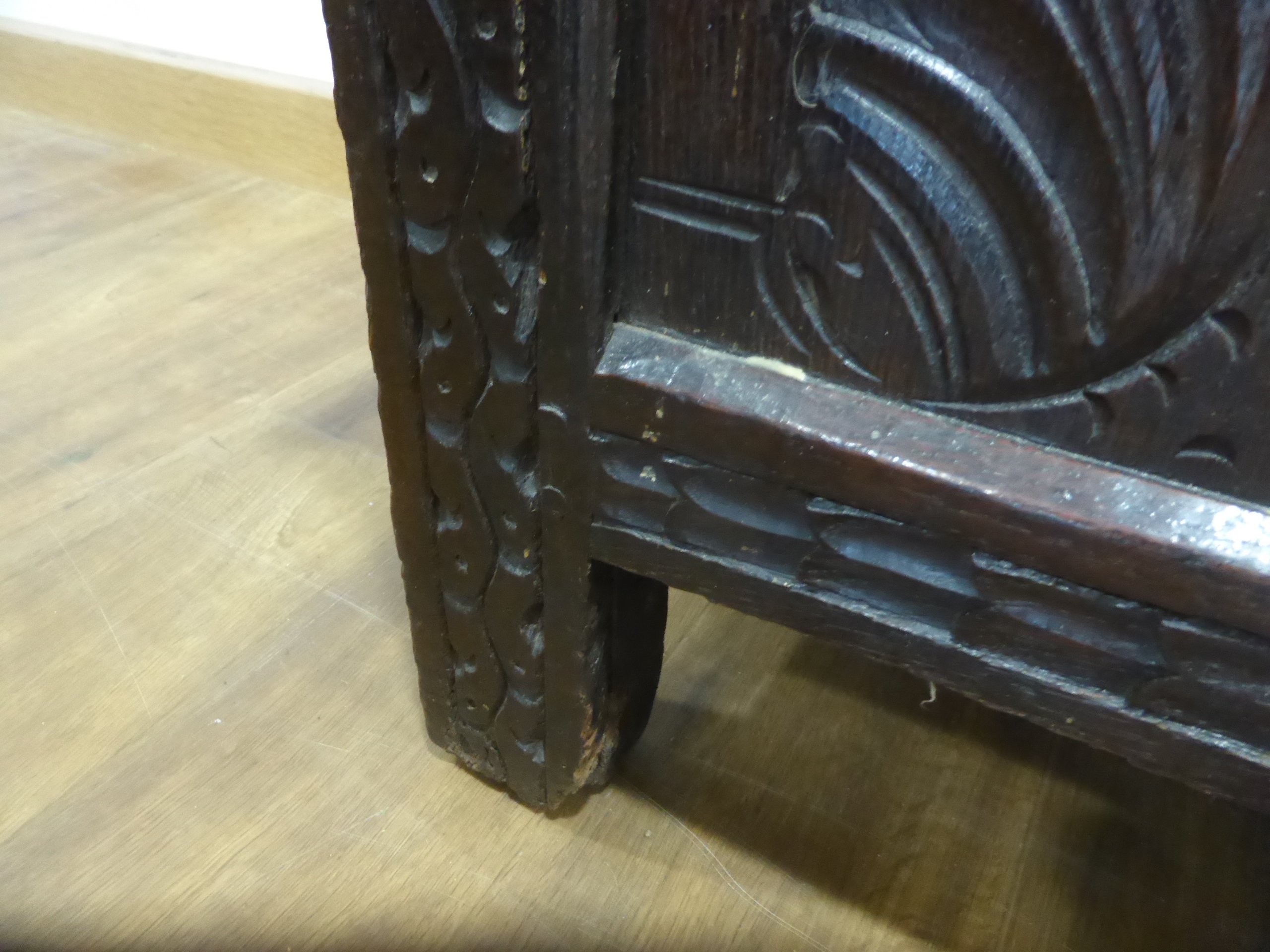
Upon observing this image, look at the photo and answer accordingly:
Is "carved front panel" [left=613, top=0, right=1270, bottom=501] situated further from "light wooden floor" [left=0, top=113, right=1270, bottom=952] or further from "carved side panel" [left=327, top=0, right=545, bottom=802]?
"light wooden floor" [left=0, top=113, right=1270, bottom=952]

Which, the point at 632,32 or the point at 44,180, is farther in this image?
the point at 44,180

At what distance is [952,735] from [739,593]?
0.32 metres

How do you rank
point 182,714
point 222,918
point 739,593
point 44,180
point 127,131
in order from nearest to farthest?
point 739,593, point 222,918, point 182,714, point 44,180, point 127,131

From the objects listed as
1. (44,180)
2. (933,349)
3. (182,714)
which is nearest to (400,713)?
(182,714)

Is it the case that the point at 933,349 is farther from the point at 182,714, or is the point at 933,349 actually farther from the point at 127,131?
the point at 127,131

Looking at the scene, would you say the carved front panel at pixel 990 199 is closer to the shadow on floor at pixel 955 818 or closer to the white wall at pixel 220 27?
the shadow on floor at pixel 955 818

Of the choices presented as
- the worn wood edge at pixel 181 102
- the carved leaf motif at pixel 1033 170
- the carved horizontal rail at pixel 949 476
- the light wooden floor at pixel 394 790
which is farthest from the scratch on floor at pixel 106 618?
the worn wood edge at pixel 181 102

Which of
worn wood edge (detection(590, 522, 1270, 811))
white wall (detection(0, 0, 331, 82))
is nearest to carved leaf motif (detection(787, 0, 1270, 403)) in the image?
worn wood edge (detection(590, 522, 1270, 811))

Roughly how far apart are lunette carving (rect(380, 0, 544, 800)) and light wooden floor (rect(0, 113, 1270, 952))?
4.1 inches

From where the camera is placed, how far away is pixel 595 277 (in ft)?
1.24

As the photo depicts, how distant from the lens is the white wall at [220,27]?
128 cm

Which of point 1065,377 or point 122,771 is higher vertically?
point 1065,377

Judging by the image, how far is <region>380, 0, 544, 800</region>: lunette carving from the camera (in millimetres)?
352

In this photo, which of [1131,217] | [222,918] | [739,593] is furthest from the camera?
[222,918]
